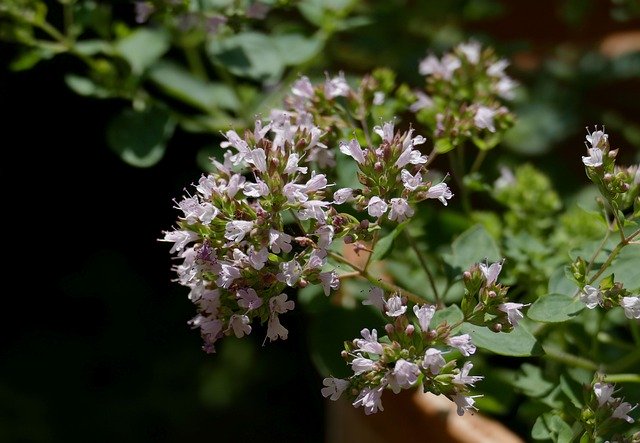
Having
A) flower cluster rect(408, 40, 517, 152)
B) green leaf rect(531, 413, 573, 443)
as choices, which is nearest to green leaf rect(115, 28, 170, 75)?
flower cluster rect(408, 40, 517, 152)

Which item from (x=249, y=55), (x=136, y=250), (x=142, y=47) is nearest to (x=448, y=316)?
(x=249, y=55)

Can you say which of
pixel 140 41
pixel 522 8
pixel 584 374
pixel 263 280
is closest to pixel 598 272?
pixel 584 374

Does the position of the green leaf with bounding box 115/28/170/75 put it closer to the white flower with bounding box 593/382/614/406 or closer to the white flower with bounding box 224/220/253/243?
the white flower with bounding box 224/220/253/243

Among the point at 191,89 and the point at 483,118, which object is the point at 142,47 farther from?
the point at 483,118

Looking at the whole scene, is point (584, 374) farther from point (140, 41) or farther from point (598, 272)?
point (140, 41)

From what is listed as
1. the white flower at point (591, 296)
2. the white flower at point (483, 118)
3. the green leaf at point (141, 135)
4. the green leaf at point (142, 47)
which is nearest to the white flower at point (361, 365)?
the white flower at point (591, 296)

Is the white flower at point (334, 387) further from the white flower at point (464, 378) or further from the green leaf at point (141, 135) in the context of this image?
the green leaf at point (141, 135)
